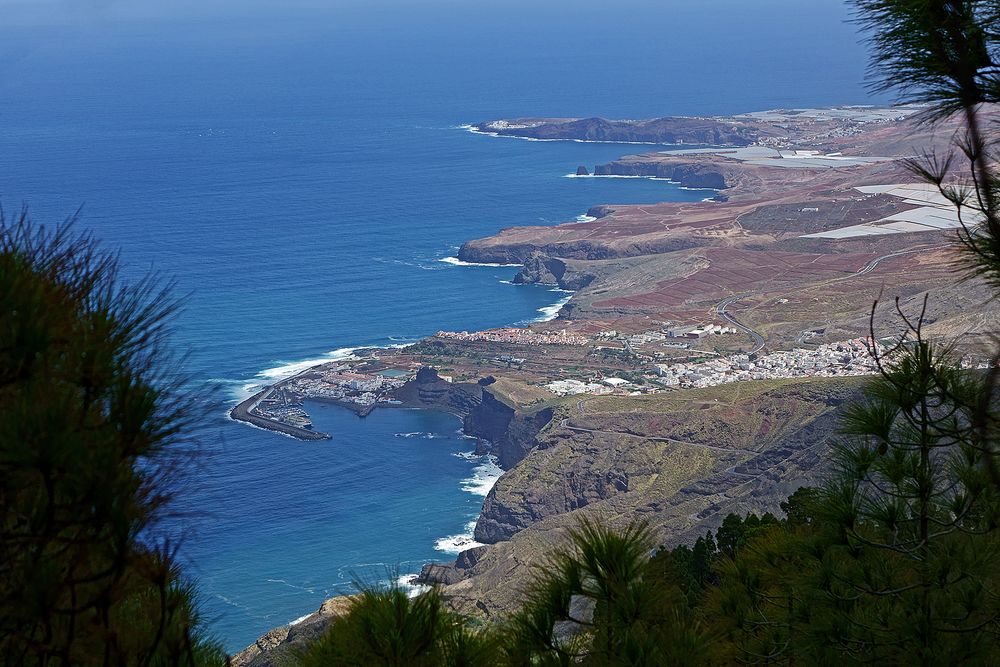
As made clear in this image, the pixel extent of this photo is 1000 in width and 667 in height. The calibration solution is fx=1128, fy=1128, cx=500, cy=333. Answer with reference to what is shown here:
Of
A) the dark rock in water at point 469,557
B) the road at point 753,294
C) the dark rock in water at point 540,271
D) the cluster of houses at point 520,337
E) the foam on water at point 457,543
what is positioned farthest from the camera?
the dark rock in water at point 540,271

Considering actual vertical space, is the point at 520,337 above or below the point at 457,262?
below

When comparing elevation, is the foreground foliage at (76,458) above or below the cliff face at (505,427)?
above

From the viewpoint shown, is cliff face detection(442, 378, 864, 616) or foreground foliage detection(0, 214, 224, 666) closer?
foreground foliage detection(0, 214, 224, 666)

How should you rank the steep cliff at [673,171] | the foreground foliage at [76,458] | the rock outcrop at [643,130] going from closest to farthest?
the foreground foliage at [76,458] < the steep cliff at [673,171] < the rock outcrop at [643,130]

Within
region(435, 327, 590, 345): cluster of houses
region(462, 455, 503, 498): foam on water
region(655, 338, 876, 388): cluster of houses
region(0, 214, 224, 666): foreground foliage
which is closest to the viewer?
region(0, 214, 224, 666): foreground foliage

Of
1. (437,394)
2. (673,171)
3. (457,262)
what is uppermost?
(673,171)

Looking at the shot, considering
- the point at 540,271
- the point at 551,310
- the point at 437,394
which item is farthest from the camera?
the point at 540,271

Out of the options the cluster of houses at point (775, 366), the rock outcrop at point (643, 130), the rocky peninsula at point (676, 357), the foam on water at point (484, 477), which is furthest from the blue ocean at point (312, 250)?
the cluster of houses at point (775, 366)

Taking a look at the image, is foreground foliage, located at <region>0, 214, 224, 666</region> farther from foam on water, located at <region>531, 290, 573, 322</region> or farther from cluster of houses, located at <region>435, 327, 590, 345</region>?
foam on water, located at <region>531, 290, 573, 322</region>

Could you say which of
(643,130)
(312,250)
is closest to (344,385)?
(312,250)

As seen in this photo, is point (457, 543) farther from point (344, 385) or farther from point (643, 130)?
point (643, 130)

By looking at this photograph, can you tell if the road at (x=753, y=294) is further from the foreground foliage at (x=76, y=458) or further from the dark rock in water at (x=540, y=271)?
the foreground foliage at (x=76, y=458)

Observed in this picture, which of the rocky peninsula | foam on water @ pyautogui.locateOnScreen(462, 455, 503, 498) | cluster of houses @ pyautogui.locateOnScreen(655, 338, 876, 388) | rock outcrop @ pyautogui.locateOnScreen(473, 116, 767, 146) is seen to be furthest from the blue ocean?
cluster of houses @ pyautogui.locateOnScreen(655, 338, 876, 388)
